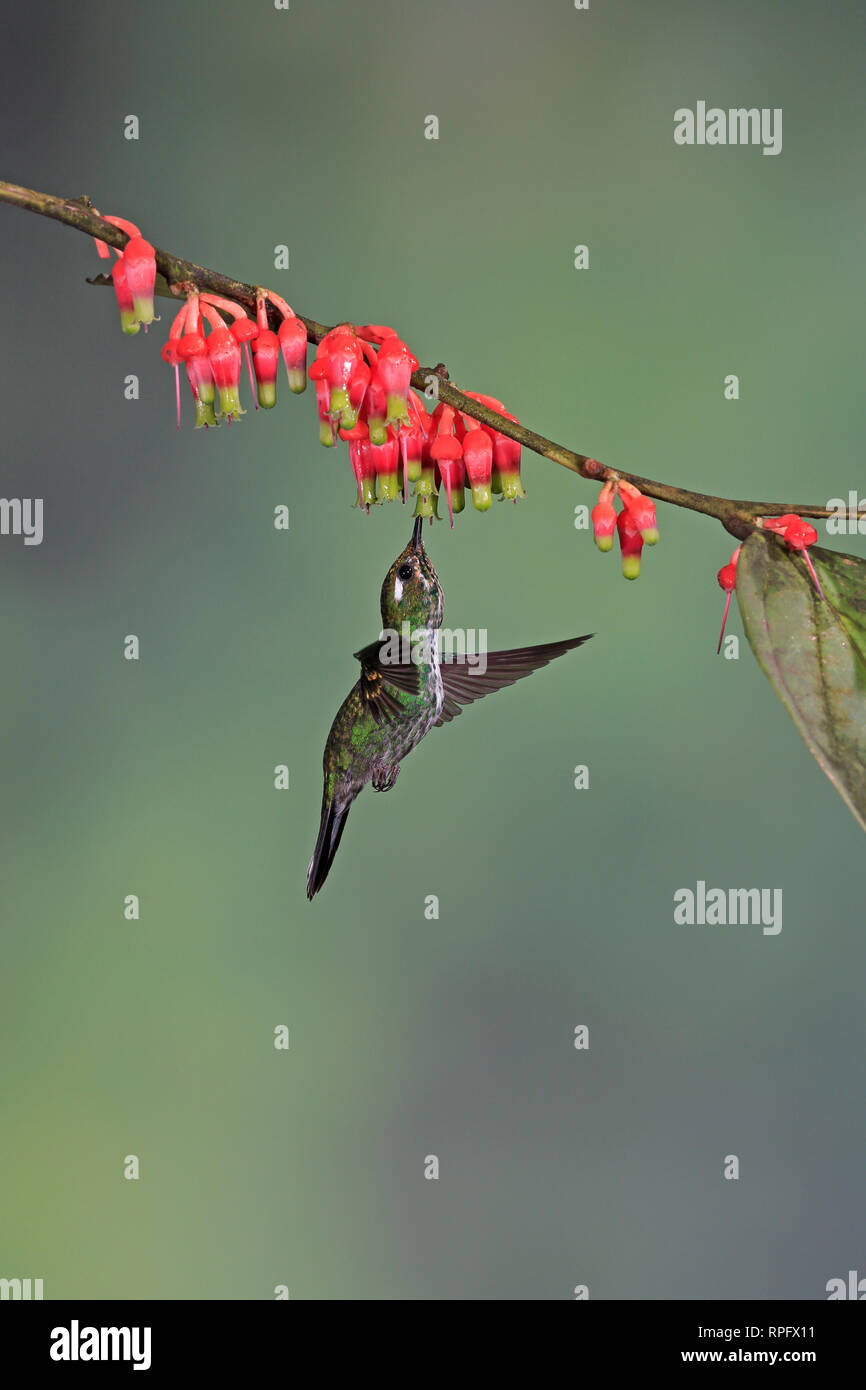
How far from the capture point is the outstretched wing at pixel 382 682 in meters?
0.90

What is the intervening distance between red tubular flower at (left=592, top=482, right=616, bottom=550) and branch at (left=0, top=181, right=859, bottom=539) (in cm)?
2

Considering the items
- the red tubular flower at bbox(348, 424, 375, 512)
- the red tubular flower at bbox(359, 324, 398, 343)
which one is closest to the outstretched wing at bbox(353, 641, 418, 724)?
the red tubular flower at bbox(348, 424, 375, 512)

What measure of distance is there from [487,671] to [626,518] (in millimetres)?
264

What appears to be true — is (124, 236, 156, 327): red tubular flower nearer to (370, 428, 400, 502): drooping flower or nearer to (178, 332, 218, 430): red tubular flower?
(178, 332, 218, 430): red tubular flower

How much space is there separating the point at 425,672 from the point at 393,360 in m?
0.23

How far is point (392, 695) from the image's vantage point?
930mm

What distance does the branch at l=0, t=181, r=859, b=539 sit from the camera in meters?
0.75

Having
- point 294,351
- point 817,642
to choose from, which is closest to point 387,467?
point 294,351

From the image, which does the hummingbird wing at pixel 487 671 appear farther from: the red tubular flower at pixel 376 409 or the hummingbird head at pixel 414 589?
the red tubular flower at pixel 376 409

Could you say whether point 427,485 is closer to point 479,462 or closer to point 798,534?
point 479,462

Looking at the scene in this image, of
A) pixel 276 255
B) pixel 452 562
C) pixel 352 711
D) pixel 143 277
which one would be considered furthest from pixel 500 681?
pixel 276 255

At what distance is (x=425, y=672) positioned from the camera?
924 millimetres

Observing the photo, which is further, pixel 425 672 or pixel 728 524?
pixel 425 672

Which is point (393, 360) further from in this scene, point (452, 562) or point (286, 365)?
point (452, 562)
